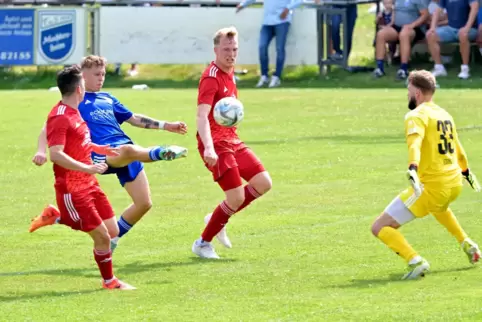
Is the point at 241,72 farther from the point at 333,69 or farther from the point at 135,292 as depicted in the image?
the point at 135,292

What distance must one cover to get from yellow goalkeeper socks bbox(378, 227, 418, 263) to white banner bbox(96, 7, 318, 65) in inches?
661

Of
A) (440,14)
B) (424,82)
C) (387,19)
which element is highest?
(424,82)

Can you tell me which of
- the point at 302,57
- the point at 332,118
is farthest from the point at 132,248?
the point at 302,57

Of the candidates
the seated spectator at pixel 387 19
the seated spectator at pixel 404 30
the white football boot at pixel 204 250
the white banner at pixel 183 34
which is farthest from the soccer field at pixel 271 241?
the white banner at pixel 183 34

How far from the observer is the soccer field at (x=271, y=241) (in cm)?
875

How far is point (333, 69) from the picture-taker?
26953 mm

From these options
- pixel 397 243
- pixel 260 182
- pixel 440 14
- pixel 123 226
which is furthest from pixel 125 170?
pixel 440 14

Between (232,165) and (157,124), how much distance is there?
2.52 feet

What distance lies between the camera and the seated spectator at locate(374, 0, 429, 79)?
24.6 meters

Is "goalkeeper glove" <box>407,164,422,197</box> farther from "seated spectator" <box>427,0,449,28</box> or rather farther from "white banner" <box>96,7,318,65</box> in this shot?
"white banner" <box>96,7,318,65</box>

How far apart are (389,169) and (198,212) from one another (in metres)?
3.40

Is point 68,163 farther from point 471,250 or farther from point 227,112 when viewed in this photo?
point 471,250

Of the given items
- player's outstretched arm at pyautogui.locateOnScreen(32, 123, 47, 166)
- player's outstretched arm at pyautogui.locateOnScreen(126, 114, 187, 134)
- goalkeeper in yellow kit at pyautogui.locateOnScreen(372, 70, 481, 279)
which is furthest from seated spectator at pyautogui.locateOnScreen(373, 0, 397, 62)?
player's outstretched arm at pyautogui.locateOnScreen(32, 123, 47, 166)

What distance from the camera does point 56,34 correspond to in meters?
26.7
